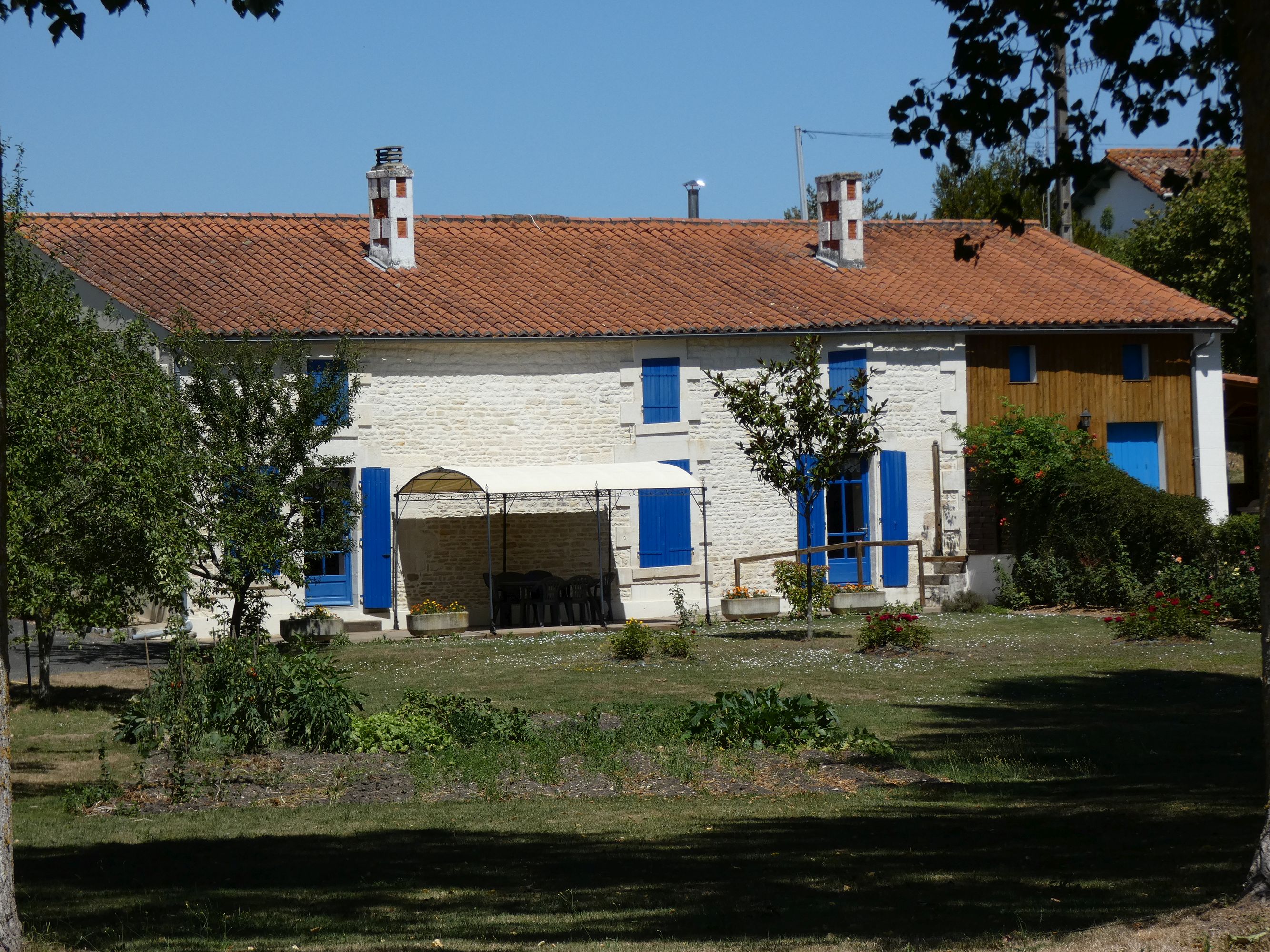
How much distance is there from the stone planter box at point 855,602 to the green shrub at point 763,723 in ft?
35.0

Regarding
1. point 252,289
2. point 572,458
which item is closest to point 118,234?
point 252,289

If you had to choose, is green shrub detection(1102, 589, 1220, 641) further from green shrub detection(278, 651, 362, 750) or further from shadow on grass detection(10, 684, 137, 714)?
shadow on grass detection(10, 684, 137, 714)

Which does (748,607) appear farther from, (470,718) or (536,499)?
(470,718)

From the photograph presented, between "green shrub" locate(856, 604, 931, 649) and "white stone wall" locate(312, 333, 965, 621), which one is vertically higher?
"white stone wall" locate(312, 333, 965, 621)

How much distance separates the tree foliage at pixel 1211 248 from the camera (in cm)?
2783

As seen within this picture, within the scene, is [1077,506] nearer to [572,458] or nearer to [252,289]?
[572,458]

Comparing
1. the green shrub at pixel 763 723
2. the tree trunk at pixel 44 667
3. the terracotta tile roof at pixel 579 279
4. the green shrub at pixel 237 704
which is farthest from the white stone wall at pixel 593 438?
the green shrub at pixel 763 723

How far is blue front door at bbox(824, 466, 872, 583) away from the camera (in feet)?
74.9

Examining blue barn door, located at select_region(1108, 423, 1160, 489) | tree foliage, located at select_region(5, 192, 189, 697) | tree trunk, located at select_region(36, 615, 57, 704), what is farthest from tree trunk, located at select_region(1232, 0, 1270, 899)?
blue barn door, located at select_region(1108, 423, 1160, 489)

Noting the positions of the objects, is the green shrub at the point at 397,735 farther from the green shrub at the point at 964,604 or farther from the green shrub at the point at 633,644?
the green shrub at the point at 964,604

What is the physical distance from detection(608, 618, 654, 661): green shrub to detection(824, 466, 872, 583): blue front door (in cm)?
Result: 730

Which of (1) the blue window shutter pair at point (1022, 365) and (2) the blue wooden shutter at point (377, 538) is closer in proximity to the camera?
(2) the blue wooden shutter at point (377, 538)

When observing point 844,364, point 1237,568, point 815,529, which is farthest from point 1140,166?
point 1237,568

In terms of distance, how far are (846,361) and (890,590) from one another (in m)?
3.60
